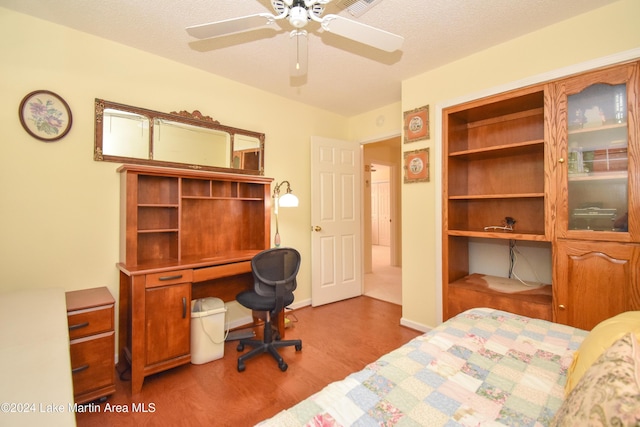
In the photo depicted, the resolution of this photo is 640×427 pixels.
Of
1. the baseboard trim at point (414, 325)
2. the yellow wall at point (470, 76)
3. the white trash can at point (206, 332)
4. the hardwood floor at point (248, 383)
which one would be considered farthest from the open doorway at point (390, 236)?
the white trash can at point (206, 332)

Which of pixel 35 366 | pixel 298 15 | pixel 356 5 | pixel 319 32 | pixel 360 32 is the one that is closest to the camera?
pixel 35 366

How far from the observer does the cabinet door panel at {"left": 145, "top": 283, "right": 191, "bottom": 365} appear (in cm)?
200

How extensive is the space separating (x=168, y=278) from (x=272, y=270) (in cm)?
77

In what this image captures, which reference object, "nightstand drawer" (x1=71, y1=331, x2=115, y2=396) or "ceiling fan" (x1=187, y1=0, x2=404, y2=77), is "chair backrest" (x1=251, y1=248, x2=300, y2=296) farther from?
"ceiling fan" (x1=187, y1=0, x2=404, y2=77)

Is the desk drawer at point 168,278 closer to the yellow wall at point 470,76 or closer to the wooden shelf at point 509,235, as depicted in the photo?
the yellow wall at point 470,76

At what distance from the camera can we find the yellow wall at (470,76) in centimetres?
189

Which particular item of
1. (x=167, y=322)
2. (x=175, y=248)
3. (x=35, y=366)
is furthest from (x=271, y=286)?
(x=35, y=366)

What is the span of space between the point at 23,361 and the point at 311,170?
3.00 m

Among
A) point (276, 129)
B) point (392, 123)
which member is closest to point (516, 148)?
point (392, 123)

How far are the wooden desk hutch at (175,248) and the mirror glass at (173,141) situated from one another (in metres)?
0.18

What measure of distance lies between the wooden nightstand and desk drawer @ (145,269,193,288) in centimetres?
25

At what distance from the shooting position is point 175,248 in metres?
2.51

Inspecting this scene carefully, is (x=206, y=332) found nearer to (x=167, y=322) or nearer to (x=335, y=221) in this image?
(x=167, y=322)

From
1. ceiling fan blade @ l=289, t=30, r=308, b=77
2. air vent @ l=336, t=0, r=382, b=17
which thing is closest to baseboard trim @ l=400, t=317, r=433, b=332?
ceiling fan blade @ l=289, t=30, r=308, b=77
